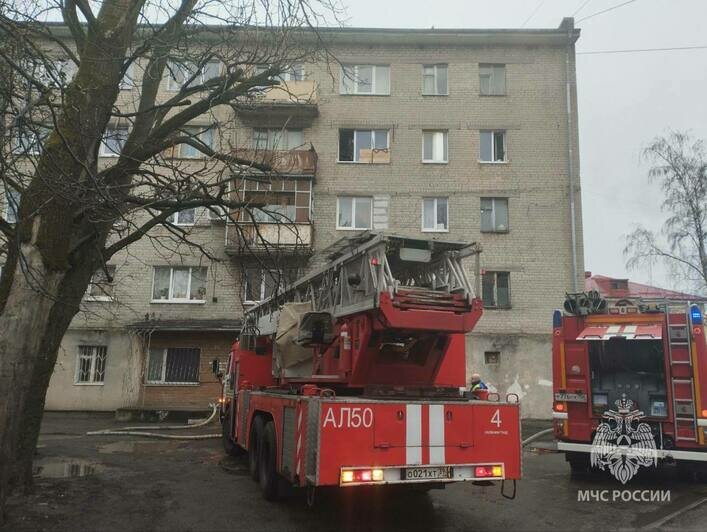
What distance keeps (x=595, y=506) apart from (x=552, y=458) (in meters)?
4.57

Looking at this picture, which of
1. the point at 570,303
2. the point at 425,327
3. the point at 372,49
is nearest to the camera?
the point at 425,327

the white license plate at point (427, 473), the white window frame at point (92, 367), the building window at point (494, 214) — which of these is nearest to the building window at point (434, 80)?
the building window at point (494, 214)

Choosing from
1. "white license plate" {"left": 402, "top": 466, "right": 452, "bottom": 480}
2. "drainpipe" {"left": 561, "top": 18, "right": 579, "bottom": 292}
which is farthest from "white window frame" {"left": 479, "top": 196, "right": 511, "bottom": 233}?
"white license plate" {"left": 402, "top": 466, "right": 452, "bottom": 480}

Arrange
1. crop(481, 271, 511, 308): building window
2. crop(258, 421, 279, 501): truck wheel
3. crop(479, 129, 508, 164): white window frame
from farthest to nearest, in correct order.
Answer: crop(479, 129, 508, 164): white window frame → crop(481, 271, 511, 308): building window → crop(258, 421, 279, 501): truck wheel

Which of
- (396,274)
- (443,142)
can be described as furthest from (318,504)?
(443,142)

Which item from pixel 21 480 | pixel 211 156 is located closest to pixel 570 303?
pixel 211 156

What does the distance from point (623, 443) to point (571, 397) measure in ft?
3.44

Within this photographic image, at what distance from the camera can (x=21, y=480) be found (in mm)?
7766

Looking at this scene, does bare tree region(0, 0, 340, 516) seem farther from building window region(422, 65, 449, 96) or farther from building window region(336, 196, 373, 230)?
building window region(422, 65, 449, 96)

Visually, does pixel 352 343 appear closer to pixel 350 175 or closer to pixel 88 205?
pixel 88 205

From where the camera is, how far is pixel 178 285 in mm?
23062

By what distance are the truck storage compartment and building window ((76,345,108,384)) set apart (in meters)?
18.7

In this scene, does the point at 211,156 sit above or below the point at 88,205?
above

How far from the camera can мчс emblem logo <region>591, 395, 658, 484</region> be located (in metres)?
9.07
